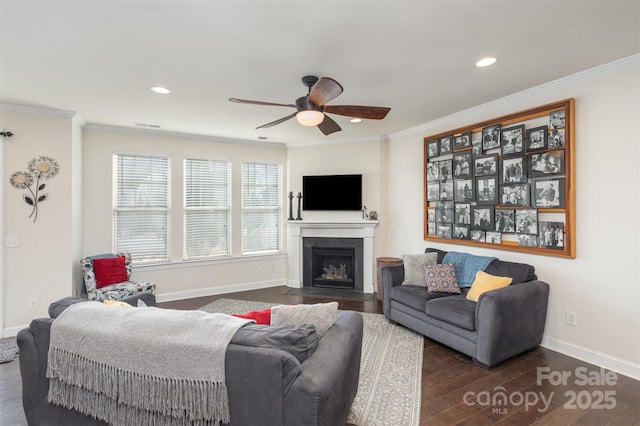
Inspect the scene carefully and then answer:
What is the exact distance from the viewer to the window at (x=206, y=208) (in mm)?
5223

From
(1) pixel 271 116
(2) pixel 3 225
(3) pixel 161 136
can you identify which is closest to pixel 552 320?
(1) pixel 271 116

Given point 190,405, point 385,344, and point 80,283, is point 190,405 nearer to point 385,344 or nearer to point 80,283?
point 385,344

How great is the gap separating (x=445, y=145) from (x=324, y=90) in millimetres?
2601

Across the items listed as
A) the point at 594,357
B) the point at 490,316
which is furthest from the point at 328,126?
the point at 594,357

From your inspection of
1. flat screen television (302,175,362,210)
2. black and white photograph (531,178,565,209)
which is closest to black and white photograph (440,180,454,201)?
black and white photograph (531,178,565,209)

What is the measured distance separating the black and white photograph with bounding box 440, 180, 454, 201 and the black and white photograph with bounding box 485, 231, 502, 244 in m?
0.71

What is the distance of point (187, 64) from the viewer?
267cm

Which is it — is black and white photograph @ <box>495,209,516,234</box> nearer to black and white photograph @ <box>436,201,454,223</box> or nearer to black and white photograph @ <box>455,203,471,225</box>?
black and white photograph @ <box>455,203,471,225</box>

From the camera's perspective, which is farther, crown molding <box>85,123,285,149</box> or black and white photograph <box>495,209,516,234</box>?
crown molding <box>85,123,285,149</box>

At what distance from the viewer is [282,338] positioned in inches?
60.4

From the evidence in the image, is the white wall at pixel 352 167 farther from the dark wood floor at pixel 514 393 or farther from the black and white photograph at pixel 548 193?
the dark wood floor at pixel 514 393

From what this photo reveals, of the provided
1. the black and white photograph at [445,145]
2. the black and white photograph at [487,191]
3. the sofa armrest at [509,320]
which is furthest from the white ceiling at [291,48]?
the sofa armrest at [509,320]

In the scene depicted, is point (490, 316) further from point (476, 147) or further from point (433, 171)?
point (433, 171)

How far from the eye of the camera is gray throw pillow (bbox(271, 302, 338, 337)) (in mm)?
1834
